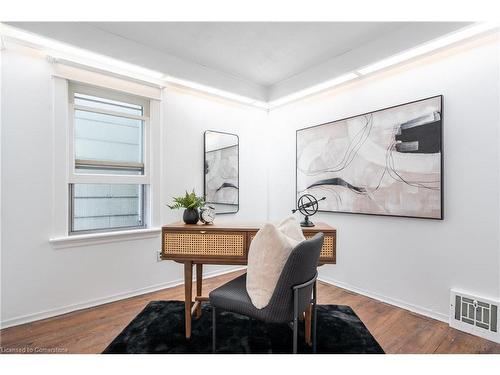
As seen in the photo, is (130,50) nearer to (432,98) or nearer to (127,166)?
(127,166)

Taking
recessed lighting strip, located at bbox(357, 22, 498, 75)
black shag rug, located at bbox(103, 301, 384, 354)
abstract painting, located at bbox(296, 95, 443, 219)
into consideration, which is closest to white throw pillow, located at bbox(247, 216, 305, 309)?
black shag rug, located at bbox(103, 301, 384, 354)

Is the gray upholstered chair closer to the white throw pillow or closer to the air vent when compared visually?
the white throw pillow

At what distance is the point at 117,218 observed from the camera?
9.27 ft

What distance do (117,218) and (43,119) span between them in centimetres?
116

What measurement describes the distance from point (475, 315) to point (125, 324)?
292 cm

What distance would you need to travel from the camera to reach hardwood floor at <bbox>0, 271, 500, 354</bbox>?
1.89 m

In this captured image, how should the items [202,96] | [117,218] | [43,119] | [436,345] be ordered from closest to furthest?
1. [436,345]
2. [43,119]
3. [117,218]
4. [202,96]

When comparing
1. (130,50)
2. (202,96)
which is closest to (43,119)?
(130,50)

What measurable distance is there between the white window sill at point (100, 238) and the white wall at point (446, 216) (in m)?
2.32

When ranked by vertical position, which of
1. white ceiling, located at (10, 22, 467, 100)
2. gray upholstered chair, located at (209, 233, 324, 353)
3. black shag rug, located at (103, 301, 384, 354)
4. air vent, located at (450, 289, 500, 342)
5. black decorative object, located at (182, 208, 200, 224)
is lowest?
black shag rug, located at (103, 301, 384, 354)

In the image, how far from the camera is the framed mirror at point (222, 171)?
3445mm

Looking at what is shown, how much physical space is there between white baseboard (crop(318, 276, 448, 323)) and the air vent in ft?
0.43

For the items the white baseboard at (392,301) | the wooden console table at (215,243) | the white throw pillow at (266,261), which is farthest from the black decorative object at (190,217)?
the white baseboard at (392,301)

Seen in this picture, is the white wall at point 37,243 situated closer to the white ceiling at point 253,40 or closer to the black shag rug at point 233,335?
the black shag rug at point 233,335
